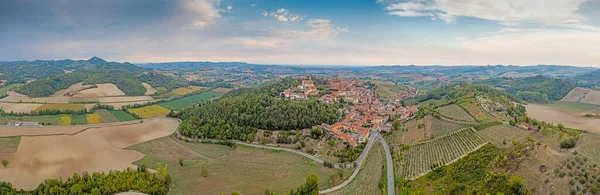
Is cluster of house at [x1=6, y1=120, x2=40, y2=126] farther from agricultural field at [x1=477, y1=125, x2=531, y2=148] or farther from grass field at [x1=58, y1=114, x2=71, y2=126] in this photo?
agricultural field at [x1=477, y1=125, x2=531, y2=148]

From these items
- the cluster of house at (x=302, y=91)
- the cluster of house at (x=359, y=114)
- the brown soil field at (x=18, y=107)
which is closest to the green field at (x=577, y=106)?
the cluster of house at (x=359, y=114)

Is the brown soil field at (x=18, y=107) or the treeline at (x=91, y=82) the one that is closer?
the brown soil field at (x=18, y=107)

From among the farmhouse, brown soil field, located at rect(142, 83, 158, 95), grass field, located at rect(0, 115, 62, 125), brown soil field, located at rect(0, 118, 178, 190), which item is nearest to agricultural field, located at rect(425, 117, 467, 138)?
brown soil field, located at rect(0, 118, 178, 190)

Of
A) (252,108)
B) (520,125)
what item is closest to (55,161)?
(252,108)

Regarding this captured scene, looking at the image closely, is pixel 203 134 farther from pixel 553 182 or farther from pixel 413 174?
pixel 553 182

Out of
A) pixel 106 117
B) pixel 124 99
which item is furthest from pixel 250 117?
pixel 124 99

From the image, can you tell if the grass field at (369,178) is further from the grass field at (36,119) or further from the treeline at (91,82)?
the treeline at (91,82)

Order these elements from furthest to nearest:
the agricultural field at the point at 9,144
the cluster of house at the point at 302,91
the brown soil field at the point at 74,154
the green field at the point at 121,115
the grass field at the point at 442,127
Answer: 1. the cluster of house at the point at 302,91
2. the green field at the point at 121,115
3. the grass field at the point at 442,127
4. the agricultural field at the point at 9,144
5. the brown soil field at the point at 74,154
